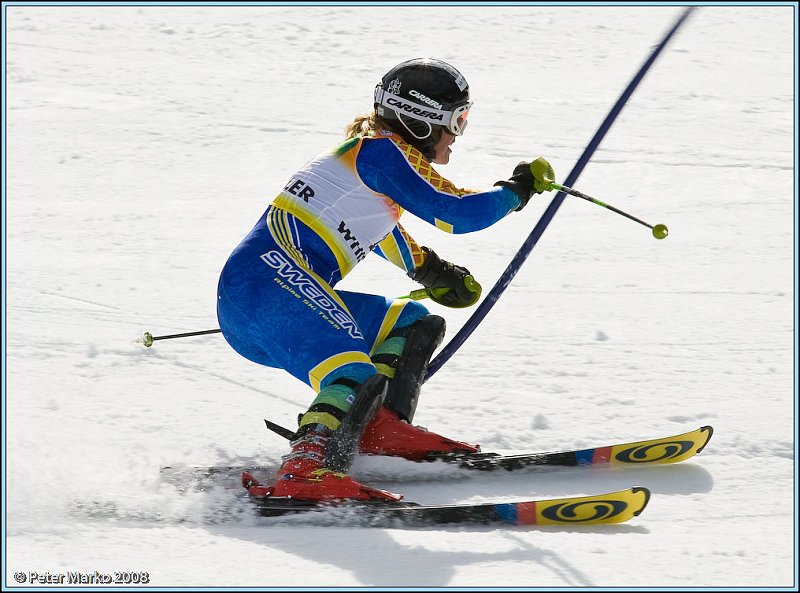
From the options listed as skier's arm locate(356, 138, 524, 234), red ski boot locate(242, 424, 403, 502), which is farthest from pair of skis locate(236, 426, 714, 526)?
skier's arm locate(356, 138, 524, 234)

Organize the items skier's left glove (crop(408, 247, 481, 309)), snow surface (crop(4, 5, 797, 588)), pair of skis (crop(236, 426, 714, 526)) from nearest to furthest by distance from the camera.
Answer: snow surface (crop(4, 5, 797, 588))
pair of skis (crop(236, 426, 714, 526))
skier's left glove (crop(408, 247, 481, 309))

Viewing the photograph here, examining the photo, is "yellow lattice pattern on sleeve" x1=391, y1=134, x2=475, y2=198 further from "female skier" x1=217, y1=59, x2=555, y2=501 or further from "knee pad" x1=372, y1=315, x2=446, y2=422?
"knee pad" x1=372, y1=315, x2=446, y2=422

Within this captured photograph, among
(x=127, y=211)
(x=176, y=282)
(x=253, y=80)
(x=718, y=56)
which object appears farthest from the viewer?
(x=718, y=56)

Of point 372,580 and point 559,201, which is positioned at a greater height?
point 559,201

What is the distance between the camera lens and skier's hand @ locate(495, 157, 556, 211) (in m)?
4.51

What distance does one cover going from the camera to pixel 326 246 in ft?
14.0

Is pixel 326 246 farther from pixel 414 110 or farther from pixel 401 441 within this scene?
pixel 401 441

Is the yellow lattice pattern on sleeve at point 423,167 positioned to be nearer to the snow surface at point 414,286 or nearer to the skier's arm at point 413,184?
the skier's arm at point 413,184

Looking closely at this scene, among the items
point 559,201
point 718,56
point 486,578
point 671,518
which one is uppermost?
point 718,56

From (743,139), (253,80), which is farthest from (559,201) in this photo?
(253,80)

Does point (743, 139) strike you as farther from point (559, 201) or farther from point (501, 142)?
point (559, 201)

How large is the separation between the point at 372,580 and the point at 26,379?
268cm

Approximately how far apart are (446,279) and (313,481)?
1.35 m

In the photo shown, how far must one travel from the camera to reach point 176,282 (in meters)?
6.88
